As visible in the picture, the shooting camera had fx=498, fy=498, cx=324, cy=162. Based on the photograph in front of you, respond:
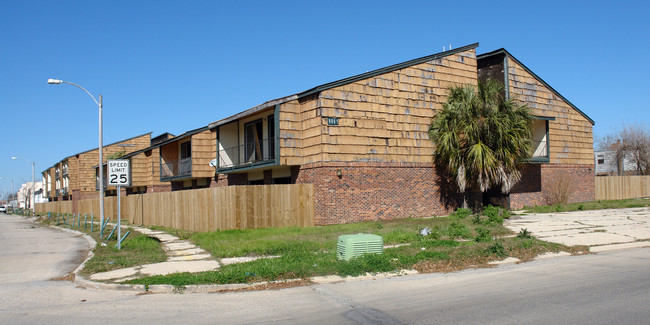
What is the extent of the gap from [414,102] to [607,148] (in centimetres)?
4514

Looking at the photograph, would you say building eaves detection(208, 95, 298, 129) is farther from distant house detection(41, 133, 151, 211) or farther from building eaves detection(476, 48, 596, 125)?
distant house detection(41, 133, 151, 211)

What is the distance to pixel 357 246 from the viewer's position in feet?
35.8

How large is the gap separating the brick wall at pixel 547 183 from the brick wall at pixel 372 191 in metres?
5.00

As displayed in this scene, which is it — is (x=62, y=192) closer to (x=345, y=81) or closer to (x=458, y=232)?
(x=345, y=81)

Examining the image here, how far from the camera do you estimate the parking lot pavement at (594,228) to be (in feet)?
45.5

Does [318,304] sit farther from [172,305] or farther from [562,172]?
[562,172]

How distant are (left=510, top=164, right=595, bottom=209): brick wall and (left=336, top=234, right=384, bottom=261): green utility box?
1720 centimetres

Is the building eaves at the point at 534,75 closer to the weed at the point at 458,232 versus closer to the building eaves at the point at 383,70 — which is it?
the building eaves at the point at 383,70

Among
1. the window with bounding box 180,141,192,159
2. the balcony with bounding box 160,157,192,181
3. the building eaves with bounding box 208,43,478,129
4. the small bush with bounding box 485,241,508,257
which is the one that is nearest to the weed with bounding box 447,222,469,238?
the small bush with bounding box 485,241,508,257

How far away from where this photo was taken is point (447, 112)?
2316cm

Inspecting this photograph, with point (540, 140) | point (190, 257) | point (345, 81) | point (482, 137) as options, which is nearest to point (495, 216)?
point (482, 137)

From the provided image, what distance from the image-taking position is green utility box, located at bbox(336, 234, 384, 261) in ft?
35.5

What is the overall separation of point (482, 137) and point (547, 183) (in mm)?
7905

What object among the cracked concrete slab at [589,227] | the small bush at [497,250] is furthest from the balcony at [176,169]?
the small bush at [497,250]
